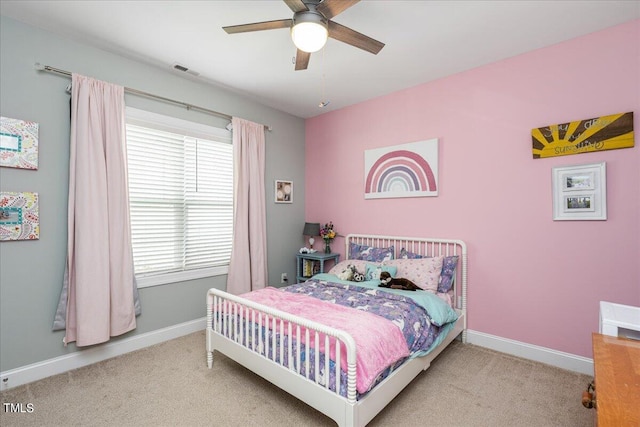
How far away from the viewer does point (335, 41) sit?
2521mm

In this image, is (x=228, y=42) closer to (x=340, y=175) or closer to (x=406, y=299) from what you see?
(x=340, y=175)

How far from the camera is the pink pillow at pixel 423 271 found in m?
Result: 2.91

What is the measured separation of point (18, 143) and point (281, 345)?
2.46 m

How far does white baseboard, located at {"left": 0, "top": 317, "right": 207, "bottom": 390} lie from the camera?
227cm

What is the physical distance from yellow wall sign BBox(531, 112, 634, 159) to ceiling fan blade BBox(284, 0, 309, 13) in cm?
225

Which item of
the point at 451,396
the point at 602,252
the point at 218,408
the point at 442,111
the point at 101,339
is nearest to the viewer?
the point at 218,408

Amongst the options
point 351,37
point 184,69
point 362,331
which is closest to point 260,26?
point 351,37

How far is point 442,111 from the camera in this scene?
3.23 metres

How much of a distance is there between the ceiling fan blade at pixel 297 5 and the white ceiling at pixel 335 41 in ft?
1.65

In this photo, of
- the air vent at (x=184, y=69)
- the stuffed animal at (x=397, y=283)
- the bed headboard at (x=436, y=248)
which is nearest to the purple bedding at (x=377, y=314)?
the stuffed animal at (x=397, y=283)

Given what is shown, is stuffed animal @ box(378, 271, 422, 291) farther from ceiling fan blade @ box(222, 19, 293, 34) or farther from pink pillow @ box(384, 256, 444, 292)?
ceiling fan blade @ box(222, 19, 293, 34)

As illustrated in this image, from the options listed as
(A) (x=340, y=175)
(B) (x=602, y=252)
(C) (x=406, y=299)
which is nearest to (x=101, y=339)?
(C) (x=406, y=299)

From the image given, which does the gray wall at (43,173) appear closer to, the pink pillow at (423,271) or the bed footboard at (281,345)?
the bed footboard at (281,345)

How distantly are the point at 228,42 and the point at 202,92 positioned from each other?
98 cm
